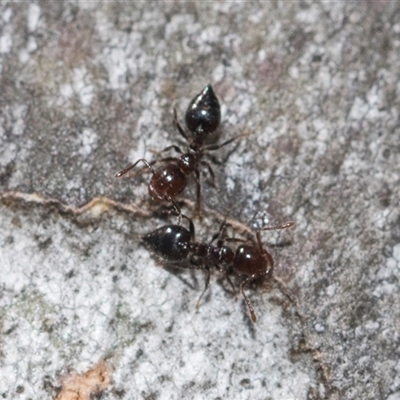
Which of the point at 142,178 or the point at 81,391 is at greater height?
the point at 142,178

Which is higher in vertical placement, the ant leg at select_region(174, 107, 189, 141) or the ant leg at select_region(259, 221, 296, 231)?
the ant leg at select_region(174, 107, 189, 141)

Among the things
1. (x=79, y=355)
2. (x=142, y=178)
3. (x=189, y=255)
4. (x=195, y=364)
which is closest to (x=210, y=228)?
(x=189, y=255)

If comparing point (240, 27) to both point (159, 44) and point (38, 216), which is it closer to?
point (159, 44)

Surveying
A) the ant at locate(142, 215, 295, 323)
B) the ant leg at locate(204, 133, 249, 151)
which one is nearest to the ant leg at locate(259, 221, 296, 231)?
the ant at locate(142, 215, 295, 323)

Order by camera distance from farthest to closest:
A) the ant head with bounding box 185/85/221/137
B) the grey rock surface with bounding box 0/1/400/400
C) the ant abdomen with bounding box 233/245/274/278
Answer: the ant head with bounding box 185/85/221/137 < the ant abdomen with bounding box 233/245/274/278 < the grey rock surface with bounding box 0/1/400/400

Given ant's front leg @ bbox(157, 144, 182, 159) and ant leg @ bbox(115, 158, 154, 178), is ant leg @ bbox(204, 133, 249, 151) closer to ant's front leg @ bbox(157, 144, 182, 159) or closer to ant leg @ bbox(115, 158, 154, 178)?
ant's front leg @ bbox(157, 144, 182, 159)

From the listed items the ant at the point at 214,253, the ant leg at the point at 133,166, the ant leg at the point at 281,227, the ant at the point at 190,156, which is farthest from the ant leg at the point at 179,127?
the ant leg at the point at 281,227
